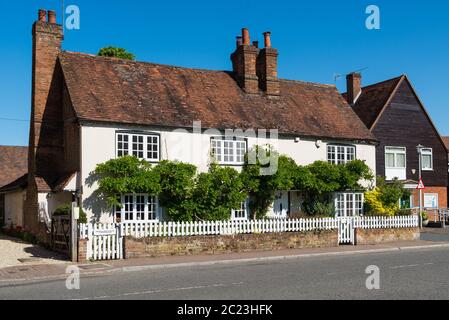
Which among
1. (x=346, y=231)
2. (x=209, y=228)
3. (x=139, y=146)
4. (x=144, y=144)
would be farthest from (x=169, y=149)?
(x=346, y=231)

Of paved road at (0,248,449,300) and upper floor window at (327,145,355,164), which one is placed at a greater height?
upper floor window at (327,145,355,164)

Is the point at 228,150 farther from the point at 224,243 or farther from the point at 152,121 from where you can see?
the point at 224,243

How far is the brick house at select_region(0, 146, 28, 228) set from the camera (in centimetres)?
2823

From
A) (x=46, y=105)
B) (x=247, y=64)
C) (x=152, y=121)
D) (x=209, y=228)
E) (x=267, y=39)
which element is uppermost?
(x=267, y=39)

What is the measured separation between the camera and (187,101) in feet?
86.0

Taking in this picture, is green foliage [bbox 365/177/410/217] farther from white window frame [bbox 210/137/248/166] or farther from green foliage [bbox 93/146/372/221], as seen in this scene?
white window frame [bbox 210/137/248/166]

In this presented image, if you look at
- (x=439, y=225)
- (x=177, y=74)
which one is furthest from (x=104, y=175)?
(x=439, y=225)

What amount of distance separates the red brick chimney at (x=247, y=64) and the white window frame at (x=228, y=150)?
4207 millimetres

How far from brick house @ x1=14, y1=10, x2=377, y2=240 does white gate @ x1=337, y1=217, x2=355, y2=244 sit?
3.58 metres

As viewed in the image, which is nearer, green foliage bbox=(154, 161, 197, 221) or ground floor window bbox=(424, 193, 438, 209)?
green foliage bbox=(154, 161, 197, 221)

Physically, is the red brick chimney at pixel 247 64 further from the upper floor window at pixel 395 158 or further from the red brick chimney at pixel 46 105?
the upper floor window at pixel 395 158

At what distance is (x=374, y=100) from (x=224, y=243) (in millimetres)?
22865

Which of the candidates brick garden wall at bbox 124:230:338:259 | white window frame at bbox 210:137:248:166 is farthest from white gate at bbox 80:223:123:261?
white window frame at bbox 210:137:248:166
